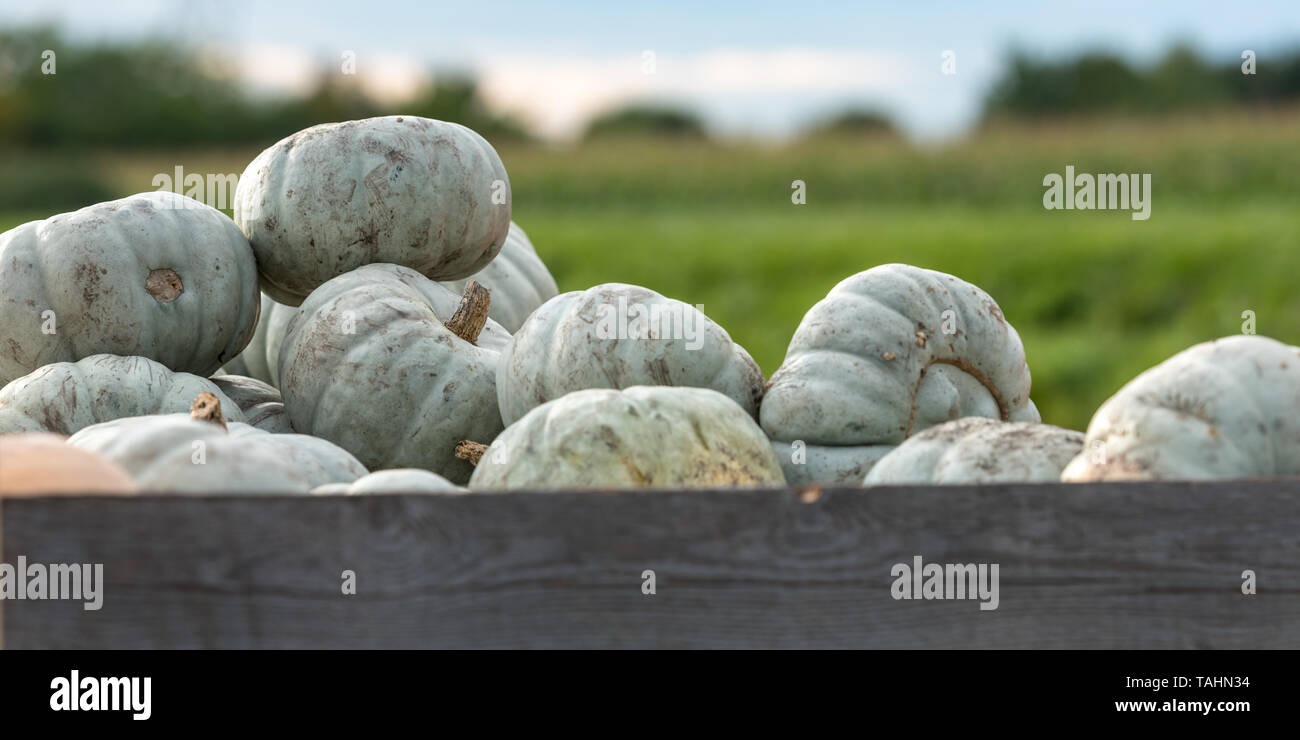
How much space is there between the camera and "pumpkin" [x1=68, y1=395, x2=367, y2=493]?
6.23 feet

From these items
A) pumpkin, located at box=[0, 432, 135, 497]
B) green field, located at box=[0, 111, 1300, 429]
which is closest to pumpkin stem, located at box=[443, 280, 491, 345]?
pumpkin, located at box=[0, 432, 135, 497]

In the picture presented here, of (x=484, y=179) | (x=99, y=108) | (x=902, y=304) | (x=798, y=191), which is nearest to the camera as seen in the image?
(x=902, y=304)

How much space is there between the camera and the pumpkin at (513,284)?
3.39m

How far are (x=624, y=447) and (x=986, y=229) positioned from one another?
1561 centimetres

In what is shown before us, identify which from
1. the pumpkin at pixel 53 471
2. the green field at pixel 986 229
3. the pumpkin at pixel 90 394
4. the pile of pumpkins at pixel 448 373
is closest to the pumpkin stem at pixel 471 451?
the pile of pumpkins at pixel 448 373

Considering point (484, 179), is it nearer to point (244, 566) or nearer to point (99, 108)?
point (244, 566)

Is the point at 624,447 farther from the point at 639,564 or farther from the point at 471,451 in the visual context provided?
the point at 471,451

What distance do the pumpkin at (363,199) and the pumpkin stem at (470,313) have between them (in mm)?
197

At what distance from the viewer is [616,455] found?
6.68ft

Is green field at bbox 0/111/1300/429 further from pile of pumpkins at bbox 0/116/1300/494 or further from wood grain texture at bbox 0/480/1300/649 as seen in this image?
wood grain texture at bbox 0/480/1300/649

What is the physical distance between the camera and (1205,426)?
181 centimetres

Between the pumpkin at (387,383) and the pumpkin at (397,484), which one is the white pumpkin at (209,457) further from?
the pumpkin at (387,383)
